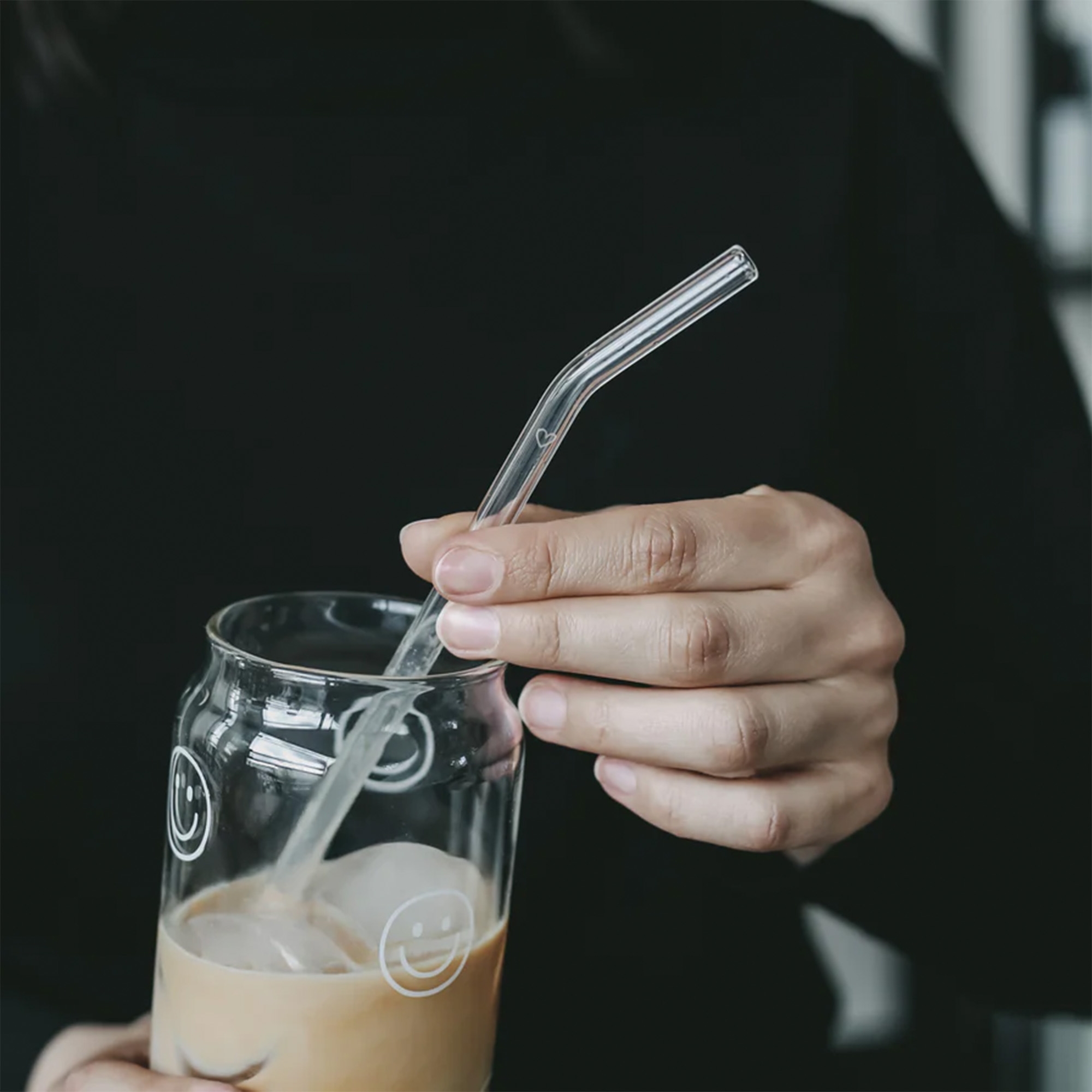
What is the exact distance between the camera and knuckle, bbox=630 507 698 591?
0.46 m

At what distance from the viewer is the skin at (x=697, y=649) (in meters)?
0.45

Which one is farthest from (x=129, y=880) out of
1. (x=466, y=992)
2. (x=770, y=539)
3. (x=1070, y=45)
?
(x=1070, y=45)

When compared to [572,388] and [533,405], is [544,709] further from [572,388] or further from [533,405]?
[533,405]

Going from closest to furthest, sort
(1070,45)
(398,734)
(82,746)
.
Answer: (398,734)
(82,746)
(1070,45)

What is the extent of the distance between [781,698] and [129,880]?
19.8 inches

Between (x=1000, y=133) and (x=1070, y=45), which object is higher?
(x=1070, y=45)

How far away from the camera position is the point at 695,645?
18.3 inches

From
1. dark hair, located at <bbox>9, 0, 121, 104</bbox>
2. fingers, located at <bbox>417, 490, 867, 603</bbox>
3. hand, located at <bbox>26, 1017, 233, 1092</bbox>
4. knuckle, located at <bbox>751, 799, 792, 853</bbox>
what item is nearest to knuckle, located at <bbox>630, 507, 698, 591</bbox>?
fingers, located at <bbox>417, 490, 867, 603</bbox>

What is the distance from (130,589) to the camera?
0.80m

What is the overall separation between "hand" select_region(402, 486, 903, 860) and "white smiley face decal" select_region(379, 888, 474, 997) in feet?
0.26

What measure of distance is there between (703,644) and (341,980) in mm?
184

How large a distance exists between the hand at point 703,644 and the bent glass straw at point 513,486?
0.08 feet

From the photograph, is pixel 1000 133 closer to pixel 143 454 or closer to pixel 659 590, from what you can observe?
pixel 143 454

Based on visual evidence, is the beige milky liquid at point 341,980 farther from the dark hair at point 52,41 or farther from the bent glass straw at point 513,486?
the dark hair at point 52,41
